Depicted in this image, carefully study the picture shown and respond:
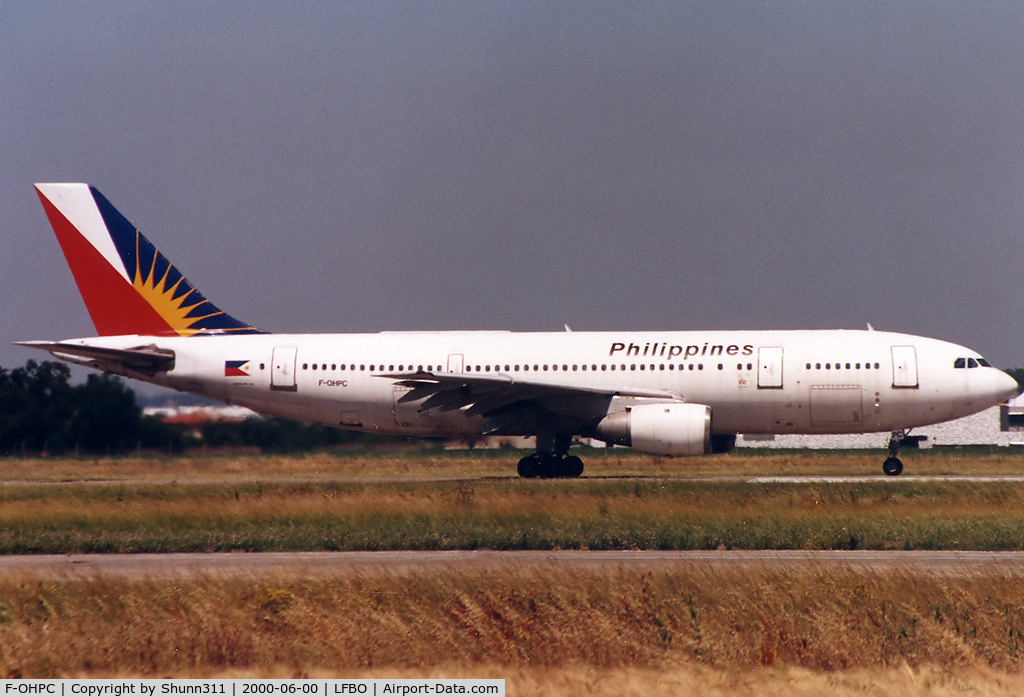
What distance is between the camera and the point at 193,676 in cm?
903

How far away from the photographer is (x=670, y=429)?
25516mm

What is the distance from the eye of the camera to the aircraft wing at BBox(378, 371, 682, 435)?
85.6 ft

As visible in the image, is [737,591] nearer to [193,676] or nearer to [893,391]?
[193,676]

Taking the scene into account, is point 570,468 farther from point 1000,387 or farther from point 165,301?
point 165,301

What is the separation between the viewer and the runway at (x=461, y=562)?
12438 mm

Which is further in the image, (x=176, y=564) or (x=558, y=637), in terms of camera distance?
(x=176, y=564)

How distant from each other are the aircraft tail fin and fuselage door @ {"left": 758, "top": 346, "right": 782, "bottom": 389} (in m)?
13.5

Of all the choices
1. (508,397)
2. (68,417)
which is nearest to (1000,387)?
(508,397)

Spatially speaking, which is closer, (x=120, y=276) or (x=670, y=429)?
(x=670, y=429)

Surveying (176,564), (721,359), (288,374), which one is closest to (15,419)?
(288,374)

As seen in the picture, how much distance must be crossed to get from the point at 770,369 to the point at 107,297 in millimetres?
17662

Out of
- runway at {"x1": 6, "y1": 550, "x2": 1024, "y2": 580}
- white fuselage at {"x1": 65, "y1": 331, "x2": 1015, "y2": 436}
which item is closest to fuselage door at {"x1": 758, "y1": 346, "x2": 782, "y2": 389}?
white fuselage at {"x1": 65, "y1": 331, "x2": 1015, "y2": 436}

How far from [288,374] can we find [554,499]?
10.8 meters

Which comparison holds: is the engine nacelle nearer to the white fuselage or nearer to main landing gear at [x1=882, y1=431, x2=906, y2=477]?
the white fuselage
